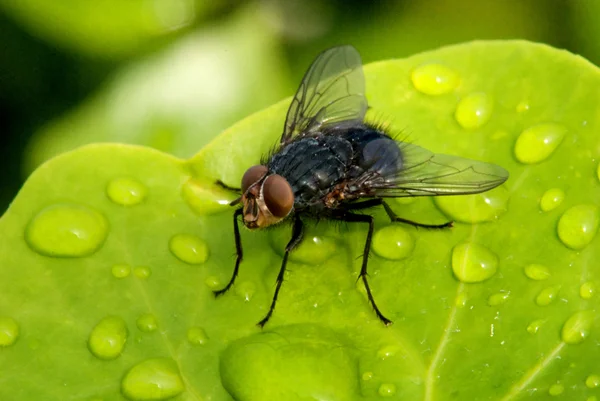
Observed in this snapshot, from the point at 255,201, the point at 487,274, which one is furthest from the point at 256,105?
the point at 487,274

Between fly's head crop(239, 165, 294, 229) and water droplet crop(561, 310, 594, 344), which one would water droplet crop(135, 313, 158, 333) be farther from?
water droplet crop(561, 310, 594, 344)

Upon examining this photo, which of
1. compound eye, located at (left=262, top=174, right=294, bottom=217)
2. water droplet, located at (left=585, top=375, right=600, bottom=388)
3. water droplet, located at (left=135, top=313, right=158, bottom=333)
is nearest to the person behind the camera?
water droplet, located at (left=585, top=375, right=600, bottom=388)

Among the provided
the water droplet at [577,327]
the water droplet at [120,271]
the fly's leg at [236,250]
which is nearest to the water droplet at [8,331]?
the water droplet at [120,271]

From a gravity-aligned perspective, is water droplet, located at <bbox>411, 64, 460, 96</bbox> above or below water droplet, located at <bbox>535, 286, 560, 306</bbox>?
above

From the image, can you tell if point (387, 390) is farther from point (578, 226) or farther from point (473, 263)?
point (578, 226)

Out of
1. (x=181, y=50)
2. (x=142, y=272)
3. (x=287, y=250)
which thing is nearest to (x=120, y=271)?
(x=142, y=272)

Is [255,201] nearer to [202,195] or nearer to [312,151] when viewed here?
[202,195]

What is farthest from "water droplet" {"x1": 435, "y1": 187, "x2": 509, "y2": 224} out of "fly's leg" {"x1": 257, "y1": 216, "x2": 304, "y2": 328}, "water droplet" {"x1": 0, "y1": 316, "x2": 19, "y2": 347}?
"water droplet" {"x1": 0, "y1": 316, "x2": 19, "y2": 347}

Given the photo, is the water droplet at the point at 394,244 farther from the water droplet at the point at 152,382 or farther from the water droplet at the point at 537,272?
the water droplet at the point at 152,382
